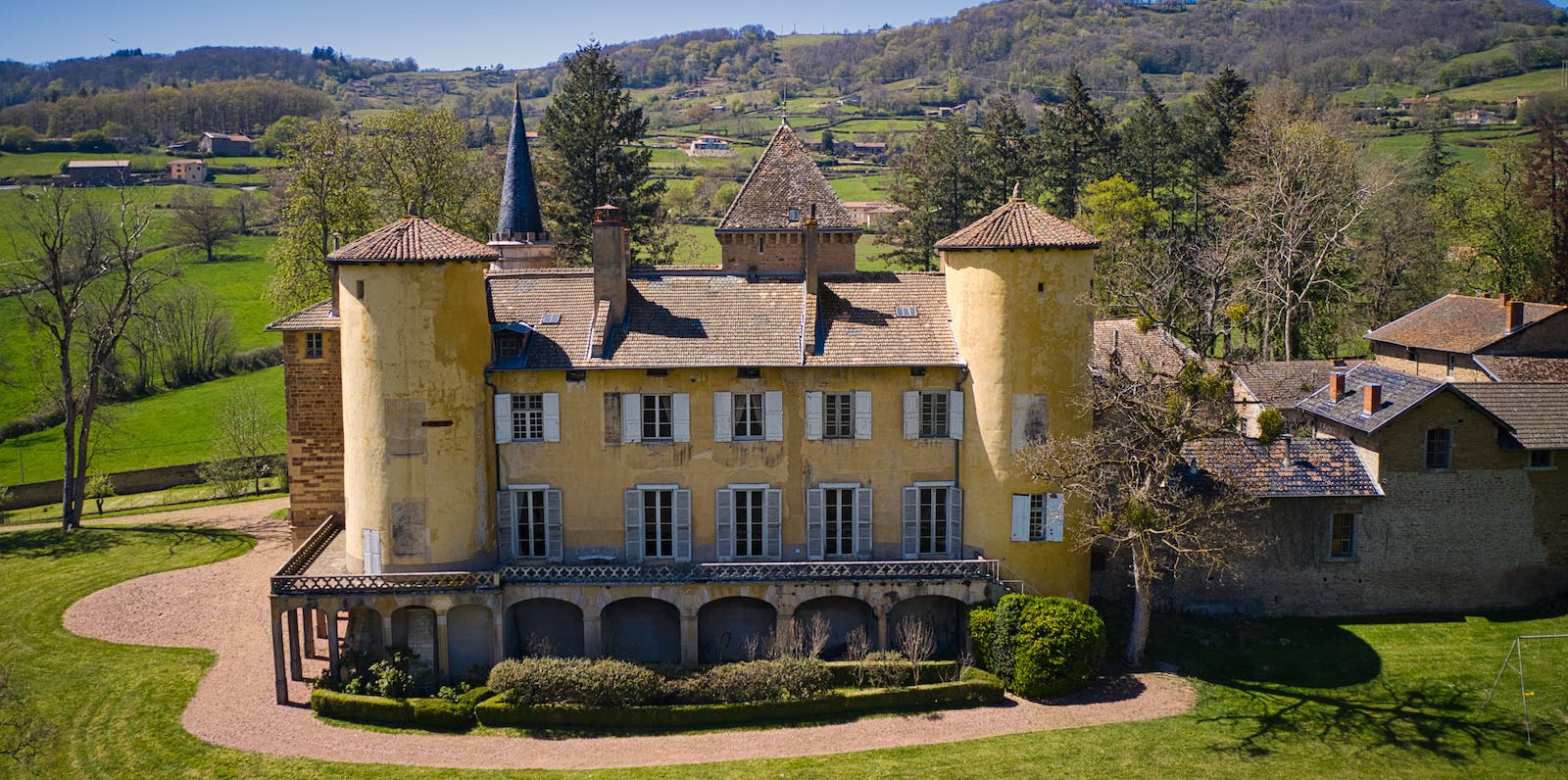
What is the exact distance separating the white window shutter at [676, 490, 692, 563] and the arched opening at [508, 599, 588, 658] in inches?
129

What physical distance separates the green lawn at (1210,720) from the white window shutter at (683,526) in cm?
764

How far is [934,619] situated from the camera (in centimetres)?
3312

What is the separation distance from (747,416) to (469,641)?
9826mm

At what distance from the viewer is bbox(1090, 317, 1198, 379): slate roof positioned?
141 ft

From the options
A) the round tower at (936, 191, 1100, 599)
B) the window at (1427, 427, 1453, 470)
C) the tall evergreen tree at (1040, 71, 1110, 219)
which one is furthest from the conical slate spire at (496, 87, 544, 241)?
the tall evergreen tree at (1040, 71, 1110, 219)

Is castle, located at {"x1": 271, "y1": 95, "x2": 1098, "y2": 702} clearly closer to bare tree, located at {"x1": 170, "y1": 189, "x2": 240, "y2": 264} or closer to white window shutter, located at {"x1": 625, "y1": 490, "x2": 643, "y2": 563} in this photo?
white window shutter, located at {"x1": 625, "y1": 490, "x2": 643, "y2": 563}

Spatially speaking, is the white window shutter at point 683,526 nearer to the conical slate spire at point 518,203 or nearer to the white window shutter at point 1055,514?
the white window shutter at point 1055,514

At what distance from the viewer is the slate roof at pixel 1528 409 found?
34344 mm

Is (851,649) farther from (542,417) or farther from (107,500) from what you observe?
(107,500)

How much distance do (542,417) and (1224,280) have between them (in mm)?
36426

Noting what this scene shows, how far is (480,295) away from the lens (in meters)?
32.7

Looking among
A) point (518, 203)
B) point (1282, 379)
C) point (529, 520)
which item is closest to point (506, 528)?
point (529, 520)

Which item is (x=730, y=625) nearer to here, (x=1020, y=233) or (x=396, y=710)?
(x=396, y=710)

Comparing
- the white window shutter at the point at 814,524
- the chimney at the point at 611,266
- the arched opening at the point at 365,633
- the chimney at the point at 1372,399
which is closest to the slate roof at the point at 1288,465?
the chimney at the point at 1372,399
